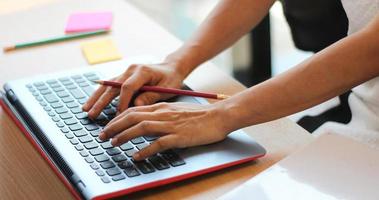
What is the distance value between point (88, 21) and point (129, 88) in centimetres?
40

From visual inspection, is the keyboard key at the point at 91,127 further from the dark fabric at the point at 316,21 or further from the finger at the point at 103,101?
the dark fabric at the point at 316,21

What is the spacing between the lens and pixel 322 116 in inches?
55.5

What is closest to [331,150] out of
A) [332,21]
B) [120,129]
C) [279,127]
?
[279,127]

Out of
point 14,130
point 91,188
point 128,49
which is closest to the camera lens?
point 91,188

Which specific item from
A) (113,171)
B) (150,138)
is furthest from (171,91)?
(113,171)

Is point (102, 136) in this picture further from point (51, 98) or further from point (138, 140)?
point (51, 98)

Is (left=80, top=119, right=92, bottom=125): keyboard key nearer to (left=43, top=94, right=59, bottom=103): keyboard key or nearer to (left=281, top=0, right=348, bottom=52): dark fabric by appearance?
(left=43, top=94, right=59, bottom=103): keyboard key

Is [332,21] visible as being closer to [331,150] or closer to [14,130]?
Result: [331,150]

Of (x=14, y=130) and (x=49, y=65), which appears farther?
(x=49, y=65)

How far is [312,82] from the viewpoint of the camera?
3.22ft

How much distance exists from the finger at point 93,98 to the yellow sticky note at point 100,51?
0.18 metres

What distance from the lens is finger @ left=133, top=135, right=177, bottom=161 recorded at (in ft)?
3.03

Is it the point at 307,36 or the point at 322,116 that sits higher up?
the point at 307,36

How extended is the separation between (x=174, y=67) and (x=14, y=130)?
0.29m
